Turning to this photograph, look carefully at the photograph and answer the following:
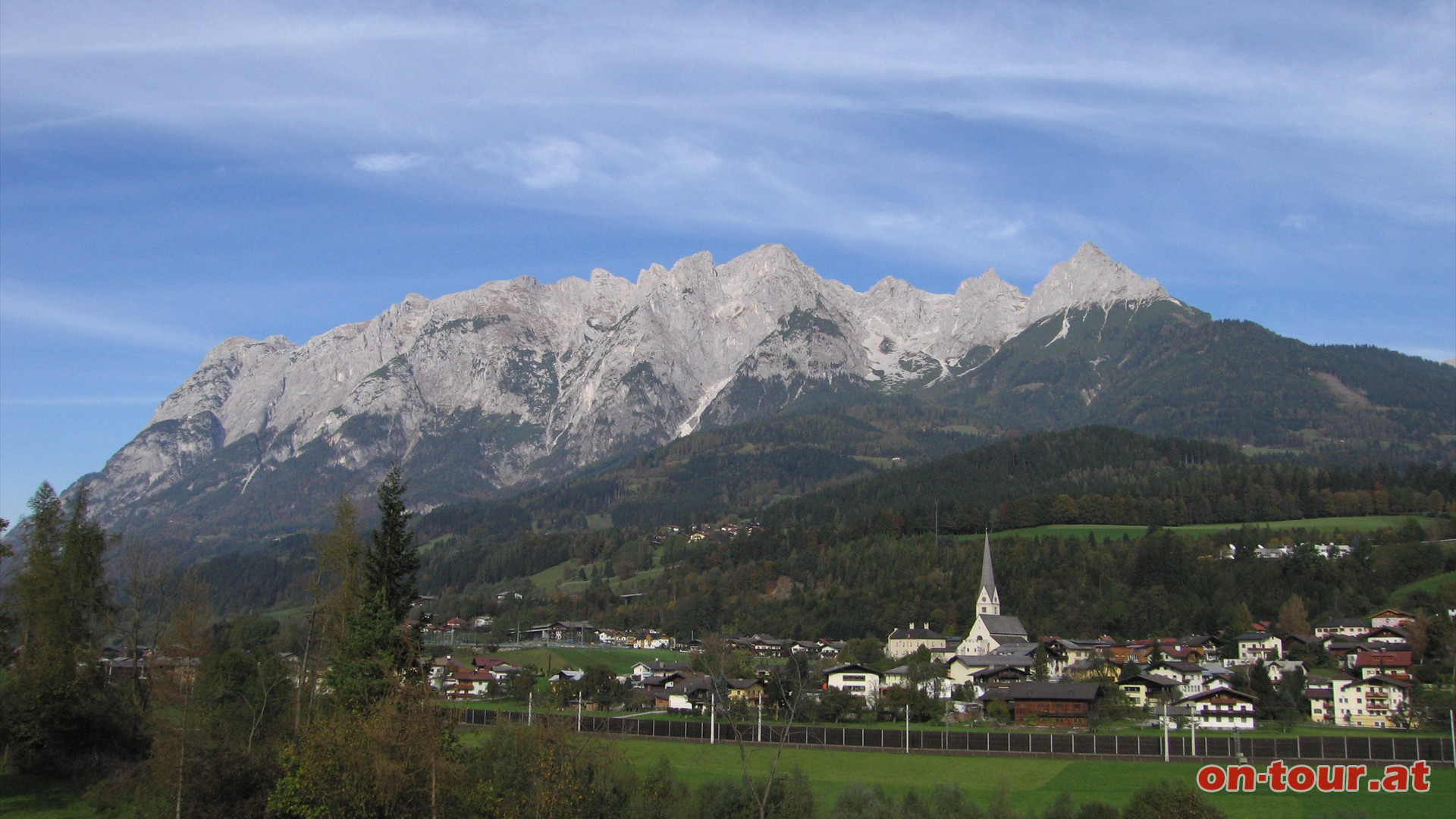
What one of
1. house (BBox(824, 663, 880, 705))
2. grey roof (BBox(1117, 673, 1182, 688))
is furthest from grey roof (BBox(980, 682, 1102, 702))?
house (BBox(824, 663, 880, 705))

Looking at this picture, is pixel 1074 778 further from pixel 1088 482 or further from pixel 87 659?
pixel 1088 482

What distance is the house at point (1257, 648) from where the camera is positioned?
9056 centimetres

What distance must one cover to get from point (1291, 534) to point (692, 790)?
105239 mm

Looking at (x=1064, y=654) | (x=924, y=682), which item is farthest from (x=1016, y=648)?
(x=924, y=682)

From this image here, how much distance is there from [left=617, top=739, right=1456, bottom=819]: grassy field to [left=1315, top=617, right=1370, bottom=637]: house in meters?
44.7

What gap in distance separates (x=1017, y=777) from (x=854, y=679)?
3659 cm

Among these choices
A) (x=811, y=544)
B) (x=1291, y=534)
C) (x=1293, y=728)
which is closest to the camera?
(x=1293, y=728)

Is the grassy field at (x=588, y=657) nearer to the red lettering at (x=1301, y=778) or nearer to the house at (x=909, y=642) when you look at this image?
the house at (x=909, y=642)

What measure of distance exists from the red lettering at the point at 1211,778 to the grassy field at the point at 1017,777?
648 millimetres

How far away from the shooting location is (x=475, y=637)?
136m

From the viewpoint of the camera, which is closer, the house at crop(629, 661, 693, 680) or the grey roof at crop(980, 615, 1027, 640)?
the house at crop(629, 661, 693, 680)

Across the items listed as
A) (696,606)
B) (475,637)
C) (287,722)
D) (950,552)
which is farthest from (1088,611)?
(287,722)

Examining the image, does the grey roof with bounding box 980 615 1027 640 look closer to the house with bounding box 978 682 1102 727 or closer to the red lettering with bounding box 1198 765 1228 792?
the house with bounding box 978 682 1102 727

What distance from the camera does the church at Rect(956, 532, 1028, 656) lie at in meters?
107
